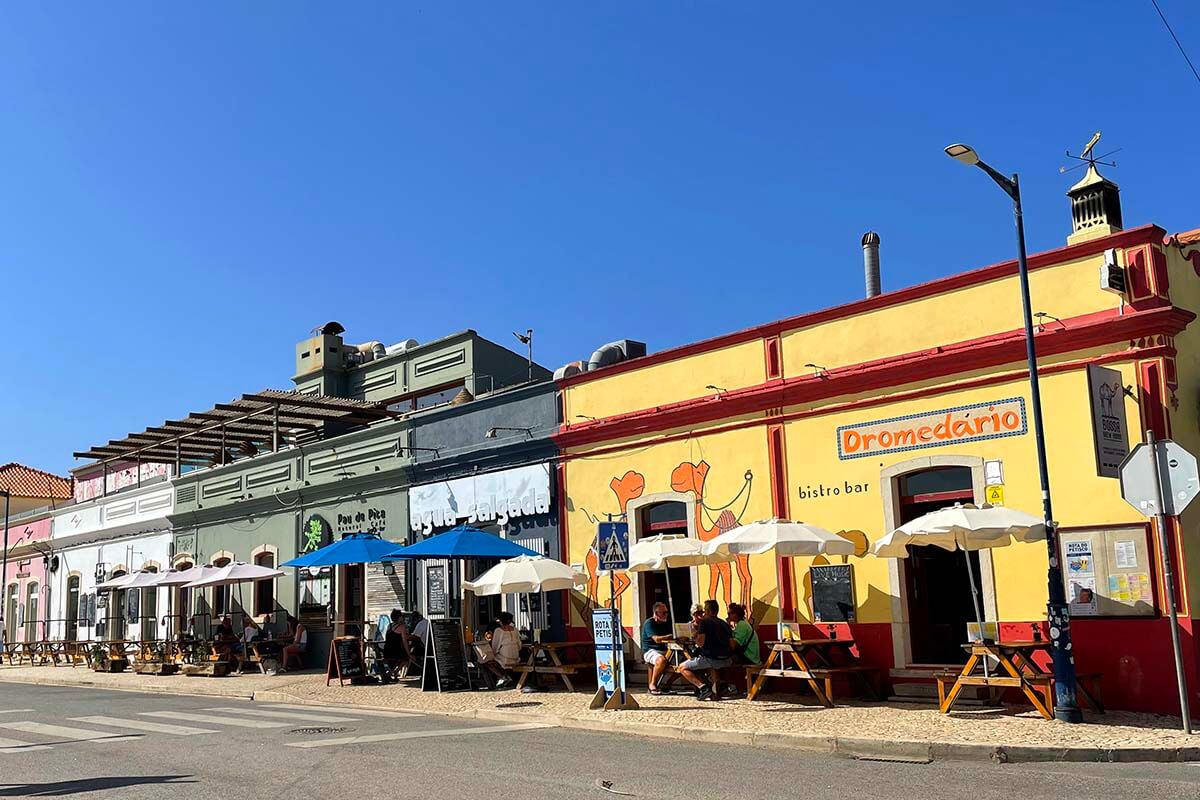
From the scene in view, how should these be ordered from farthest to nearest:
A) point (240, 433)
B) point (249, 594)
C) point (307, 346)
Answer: point (307, 346) < point (240, 433) < point (249, 594)

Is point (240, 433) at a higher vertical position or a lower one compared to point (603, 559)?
higher

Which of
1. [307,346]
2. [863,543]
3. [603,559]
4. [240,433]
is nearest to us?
[603,559]

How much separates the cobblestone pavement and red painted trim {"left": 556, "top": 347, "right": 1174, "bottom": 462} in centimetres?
401

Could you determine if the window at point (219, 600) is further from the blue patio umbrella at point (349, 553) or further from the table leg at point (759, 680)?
the table leg at point (759, 680)

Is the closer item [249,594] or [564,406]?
[564,406]

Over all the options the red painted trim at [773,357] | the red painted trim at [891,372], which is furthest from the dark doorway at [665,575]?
the red painted trim at [773,357]

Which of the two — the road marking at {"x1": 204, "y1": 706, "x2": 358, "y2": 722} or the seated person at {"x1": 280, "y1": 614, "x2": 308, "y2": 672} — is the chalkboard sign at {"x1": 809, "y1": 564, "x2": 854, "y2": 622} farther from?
the seated person at {"x1": 280, "y1": 614, "x2": 308, "y2": 672}

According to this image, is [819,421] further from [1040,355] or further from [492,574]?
[492,574]

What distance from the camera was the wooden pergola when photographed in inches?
1082

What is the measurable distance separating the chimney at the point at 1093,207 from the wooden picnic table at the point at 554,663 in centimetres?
960

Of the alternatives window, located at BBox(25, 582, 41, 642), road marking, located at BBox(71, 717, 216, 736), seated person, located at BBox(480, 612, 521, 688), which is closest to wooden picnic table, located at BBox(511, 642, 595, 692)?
seated person, located at BBox(480, 612, 521, 688)

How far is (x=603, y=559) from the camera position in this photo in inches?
559

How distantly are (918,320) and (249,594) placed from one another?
63.3 feet

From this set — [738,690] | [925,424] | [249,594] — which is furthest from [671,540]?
[249,594]
